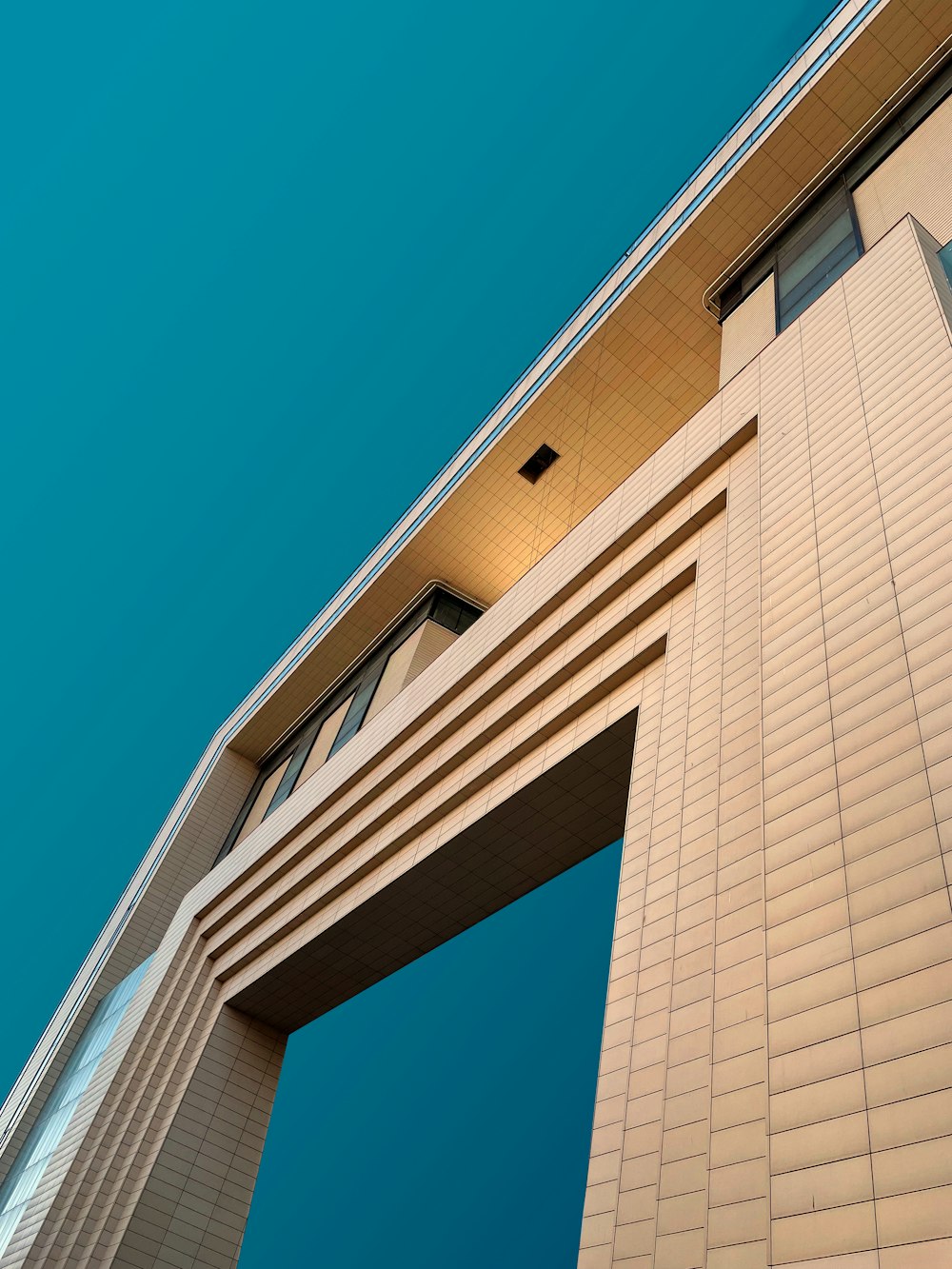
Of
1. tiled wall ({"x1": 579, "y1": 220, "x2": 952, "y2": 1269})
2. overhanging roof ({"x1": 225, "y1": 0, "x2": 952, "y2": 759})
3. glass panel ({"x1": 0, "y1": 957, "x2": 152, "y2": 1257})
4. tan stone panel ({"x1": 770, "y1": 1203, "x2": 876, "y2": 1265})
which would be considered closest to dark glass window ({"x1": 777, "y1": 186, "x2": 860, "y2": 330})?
overhanging roof ({"x1": 225, "y1": 0, "x2": 952, "y2": 759})

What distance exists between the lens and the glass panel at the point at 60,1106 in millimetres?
16906

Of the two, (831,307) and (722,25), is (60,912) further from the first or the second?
(722,25)

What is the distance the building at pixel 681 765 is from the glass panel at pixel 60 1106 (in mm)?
146

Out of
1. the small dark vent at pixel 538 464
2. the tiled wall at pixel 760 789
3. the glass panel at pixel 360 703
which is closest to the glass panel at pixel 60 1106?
the tiled wall at pixel 760 789

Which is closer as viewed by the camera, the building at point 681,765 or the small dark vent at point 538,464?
the building at point 681,765

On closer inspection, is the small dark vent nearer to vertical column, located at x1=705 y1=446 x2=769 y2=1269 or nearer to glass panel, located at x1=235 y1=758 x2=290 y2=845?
vertical column, located at x1=705 y1=446 x2=769 y2=1269

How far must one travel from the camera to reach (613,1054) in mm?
7332

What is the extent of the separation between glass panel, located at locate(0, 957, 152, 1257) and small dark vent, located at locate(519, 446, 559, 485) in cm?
1200

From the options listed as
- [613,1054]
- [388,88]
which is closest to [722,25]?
[388,88]

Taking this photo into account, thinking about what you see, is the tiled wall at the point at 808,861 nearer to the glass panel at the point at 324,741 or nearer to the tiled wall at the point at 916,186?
the tiled wall at the point at 916,186

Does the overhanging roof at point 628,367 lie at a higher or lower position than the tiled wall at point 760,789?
higher

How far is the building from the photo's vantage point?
5.09m

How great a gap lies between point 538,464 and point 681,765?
1023cm

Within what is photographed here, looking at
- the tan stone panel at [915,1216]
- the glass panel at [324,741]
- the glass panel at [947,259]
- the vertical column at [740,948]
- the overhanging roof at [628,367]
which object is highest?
the overhanging roof at [628,367]
